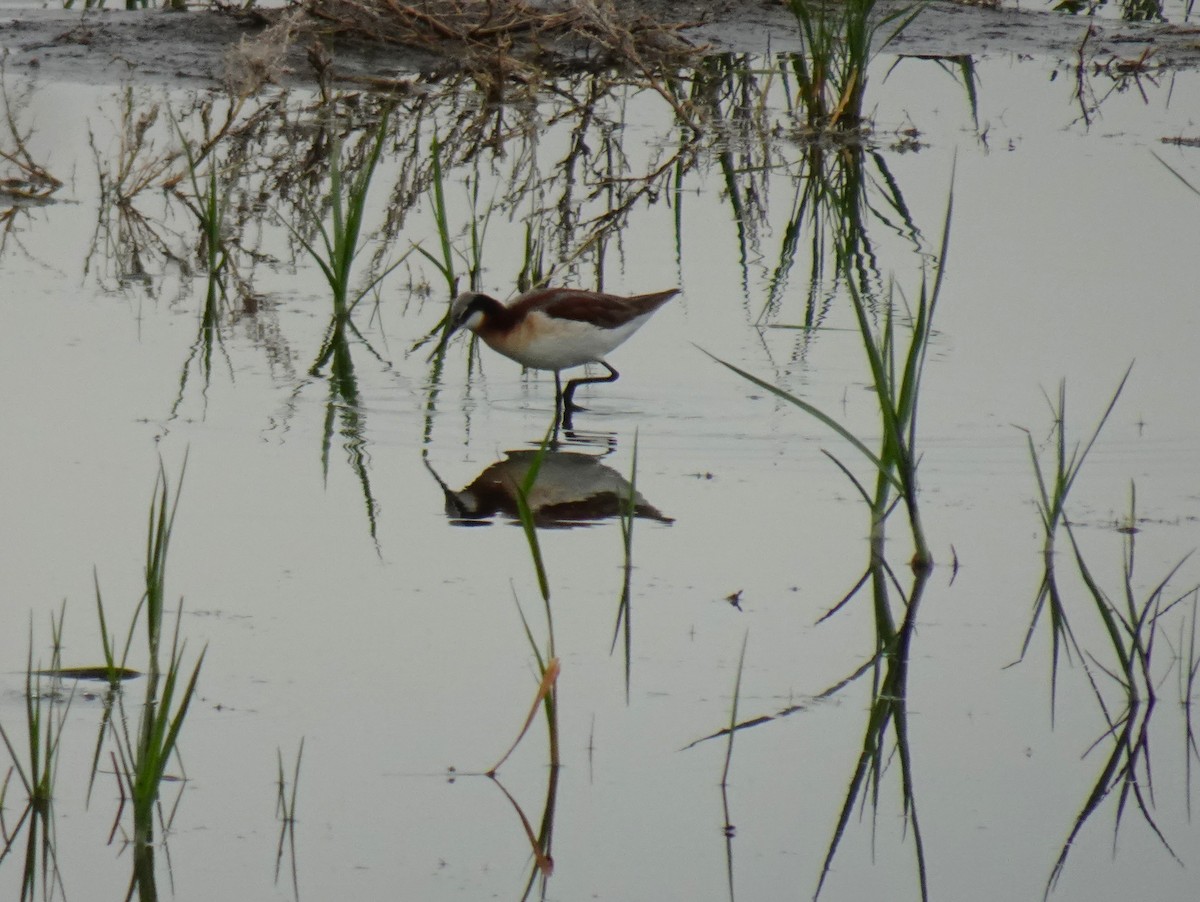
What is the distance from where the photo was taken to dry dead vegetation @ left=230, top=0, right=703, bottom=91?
13258mm

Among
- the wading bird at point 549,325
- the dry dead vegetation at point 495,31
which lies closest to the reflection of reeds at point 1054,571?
the wading bird at point 549,325

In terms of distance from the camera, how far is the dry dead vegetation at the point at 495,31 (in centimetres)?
1326

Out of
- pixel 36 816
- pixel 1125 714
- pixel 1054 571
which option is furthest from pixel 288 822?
pixel 1054 571

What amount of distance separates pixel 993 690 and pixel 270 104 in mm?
8811

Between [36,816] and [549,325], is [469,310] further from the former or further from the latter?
[36,816]

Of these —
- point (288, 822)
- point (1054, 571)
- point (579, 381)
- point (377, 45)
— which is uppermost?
point (377, 45)

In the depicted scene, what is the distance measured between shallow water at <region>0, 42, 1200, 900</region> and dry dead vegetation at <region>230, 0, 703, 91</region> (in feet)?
6.90

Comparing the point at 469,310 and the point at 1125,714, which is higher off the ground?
the point at 469,310

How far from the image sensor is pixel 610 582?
5.68 metres

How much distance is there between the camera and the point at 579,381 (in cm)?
802

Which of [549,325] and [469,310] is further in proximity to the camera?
[469,310]

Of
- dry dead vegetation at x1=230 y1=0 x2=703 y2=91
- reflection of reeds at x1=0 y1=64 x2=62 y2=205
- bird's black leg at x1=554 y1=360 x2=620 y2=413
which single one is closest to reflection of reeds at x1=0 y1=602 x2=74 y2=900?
bird's black leg at x1=554 y1=360 x2=620 y2=413

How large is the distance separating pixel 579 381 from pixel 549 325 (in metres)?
0.55

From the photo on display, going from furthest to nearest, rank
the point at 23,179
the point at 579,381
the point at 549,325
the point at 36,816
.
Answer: the point at 23,179
the point at 579,381
the point at 549,325
the point at 36,816
